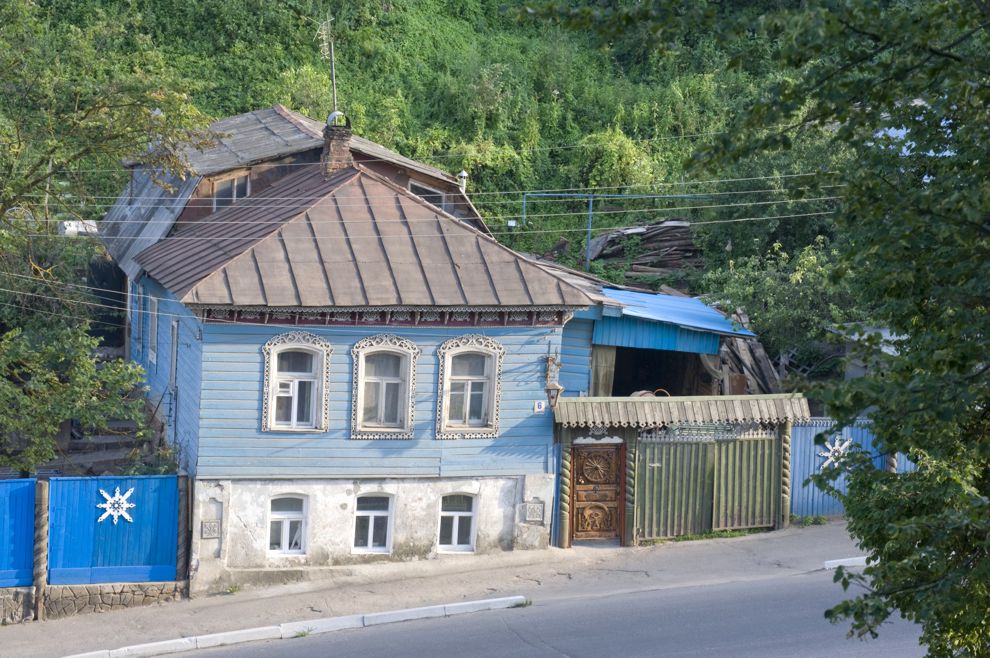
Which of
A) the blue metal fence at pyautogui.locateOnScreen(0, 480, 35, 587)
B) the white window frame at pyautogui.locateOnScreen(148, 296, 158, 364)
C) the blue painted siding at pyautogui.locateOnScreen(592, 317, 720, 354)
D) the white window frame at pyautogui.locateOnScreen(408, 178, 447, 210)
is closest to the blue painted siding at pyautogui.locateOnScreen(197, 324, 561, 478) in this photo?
the blue painted siding at pyautogui.locateOnScreen(592, 317, 720, 354)

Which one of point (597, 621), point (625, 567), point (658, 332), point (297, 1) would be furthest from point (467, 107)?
point (597, 621)

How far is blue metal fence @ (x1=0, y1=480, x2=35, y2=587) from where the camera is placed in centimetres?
1612

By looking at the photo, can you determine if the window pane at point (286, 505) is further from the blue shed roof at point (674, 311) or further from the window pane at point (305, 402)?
the blue shed roof at point (674, 311)

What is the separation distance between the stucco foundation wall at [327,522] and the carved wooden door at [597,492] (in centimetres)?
60

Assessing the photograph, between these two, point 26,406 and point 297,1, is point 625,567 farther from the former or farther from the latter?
point 297,1

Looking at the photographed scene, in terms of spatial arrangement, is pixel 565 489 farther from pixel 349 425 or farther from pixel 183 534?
pixel 183 534

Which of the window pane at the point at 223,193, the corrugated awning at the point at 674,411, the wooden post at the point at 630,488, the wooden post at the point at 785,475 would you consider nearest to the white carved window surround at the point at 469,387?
the corrugated awning at the point at 674,411

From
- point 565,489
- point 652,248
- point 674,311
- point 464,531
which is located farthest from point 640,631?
point 652,248

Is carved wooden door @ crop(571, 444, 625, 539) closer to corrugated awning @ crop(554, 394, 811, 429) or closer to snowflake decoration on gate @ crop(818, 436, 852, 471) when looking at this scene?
corrugated awning @ crop(554, 394, 811, 429)

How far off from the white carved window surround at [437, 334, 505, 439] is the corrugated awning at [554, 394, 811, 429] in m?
1.12

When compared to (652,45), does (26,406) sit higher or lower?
lower

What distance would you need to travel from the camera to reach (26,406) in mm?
17172

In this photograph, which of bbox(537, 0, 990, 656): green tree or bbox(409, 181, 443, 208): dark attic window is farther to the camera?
bbox(409, 181, 443, 208): dark attic window

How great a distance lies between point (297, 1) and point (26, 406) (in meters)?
21.9
